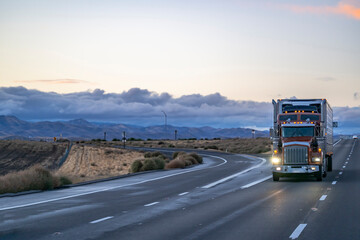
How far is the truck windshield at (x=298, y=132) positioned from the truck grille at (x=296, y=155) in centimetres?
129

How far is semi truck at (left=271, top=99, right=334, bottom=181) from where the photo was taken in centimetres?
2509

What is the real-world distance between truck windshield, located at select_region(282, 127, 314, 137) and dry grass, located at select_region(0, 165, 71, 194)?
11470mm

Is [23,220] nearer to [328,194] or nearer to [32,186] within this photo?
[32,186]

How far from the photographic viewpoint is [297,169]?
25.1 m

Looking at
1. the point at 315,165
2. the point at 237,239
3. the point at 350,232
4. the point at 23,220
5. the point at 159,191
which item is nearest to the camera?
the point at 237,239

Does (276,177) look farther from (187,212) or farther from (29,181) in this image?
(187,212)

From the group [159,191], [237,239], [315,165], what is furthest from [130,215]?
[315,165]

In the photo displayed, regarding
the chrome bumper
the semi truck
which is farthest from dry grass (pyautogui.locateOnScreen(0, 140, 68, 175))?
the chrome bumper

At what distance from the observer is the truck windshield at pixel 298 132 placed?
86.3 ft

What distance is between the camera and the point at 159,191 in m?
21.0

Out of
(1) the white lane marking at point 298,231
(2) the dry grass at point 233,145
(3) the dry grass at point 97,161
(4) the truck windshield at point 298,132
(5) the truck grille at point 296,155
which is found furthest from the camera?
(2) the dry grass at point 233,145

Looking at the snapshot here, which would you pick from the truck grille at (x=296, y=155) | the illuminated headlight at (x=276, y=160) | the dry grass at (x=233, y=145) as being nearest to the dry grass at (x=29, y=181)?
the illuminated headlight at (x=276, y=160)

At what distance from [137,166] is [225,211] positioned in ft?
76.4

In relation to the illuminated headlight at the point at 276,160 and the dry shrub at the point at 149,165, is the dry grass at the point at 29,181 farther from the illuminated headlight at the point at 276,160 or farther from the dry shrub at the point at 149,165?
the dry shrub at the point at 149,165
